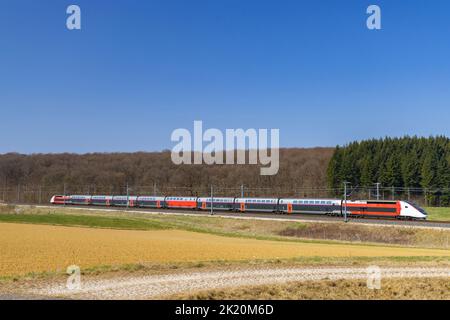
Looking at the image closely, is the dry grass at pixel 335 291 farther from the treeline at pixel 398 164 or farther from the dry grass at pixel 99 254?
the treeline at pixel 398 164

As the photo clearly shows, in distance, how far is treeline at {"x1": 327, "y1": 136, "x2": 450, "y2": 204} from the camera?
127688 mm

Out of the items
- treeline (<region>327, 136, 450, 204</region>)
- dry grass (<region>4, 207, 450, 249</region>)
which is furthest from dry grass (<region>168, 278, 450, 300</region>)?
treeline (<region>327, 136, 450, 204</region>)

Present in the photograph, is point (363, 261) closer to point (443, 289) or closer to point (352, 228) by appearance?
point (443, 289)

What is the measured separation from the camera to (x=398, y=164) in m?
136

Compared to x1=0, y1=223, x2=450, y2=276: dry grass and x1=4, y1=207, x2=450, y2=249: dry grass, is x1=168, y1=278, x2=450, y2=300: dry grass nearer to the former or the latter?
x1=0, y1=223, x2=450, y2=276: dry grass

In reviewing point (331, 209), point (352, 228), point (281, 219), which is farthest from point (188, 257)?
point (331, 209)

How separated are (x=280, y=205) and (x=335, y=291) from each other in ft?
225

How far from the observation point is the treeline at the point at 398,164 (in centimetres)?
12769

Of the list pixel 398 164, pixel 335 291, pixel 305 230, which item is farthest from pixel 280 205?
pixel 335 291

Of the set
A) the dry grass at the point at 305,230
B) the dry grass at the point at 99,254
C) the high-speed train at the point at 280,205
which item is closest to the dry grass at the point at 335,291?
the dry grass at the point at 99,254

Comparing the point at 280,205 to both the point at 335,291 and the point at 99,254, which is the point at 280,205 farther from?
the point at 335,291

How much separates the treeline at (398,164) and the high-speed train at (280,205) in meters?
49.1

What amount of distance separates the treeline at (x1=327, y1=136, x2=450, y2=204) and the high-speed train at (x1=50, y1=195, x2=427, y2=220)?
49.1 m
